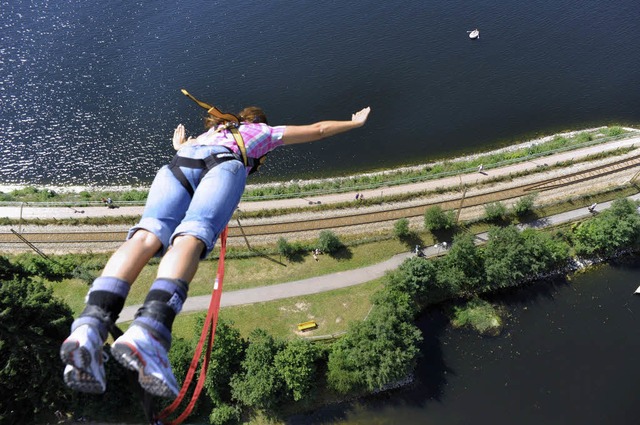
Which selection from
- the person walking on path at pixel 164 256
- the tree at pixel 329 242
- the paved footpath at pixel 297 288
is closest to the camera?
the person walking on path at pixel 164 256

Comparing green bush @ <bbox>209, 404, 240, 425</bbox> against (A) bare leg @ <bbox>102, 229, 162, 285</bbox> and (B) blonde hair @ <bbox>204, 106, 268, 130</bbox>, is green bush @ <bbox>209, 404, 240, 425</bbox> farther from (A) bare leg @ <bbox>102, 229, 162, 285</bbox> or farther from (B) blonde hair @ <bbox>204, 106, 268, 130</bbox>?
(A) bare leg @ <bbox>102, 229, 162, 285</bbox>

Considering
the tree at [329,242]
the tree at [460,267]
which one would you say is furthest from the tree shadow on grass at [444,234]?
the tree at [329,242]

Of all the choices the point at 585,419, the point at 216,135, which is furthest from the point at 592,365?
the point at 216,135

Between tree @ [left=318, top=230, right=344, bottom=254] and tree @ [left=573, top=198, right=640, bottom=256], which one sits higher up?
tree @ [left=318, top=230, right=344, bottom=254]

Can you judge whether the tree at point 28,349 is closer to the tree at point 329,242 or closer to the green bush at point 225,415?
the green bush at point 225,415

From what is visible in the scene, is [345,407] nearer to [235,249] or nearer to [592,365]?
[235,249]

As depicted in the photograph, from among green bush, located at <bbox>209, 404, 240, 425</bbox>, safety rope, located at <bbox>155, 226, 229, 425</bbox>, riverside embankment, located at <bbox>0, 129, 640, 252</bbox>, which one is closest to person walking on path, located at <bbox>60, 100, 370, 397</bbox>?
safety rope, located at <bbox>155, 226, 229, 425</bbox>

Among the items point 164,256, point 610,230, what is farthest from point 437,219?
point 164,256

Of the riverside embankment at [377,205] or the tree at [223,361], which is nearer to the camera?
the tree at [223,361]
